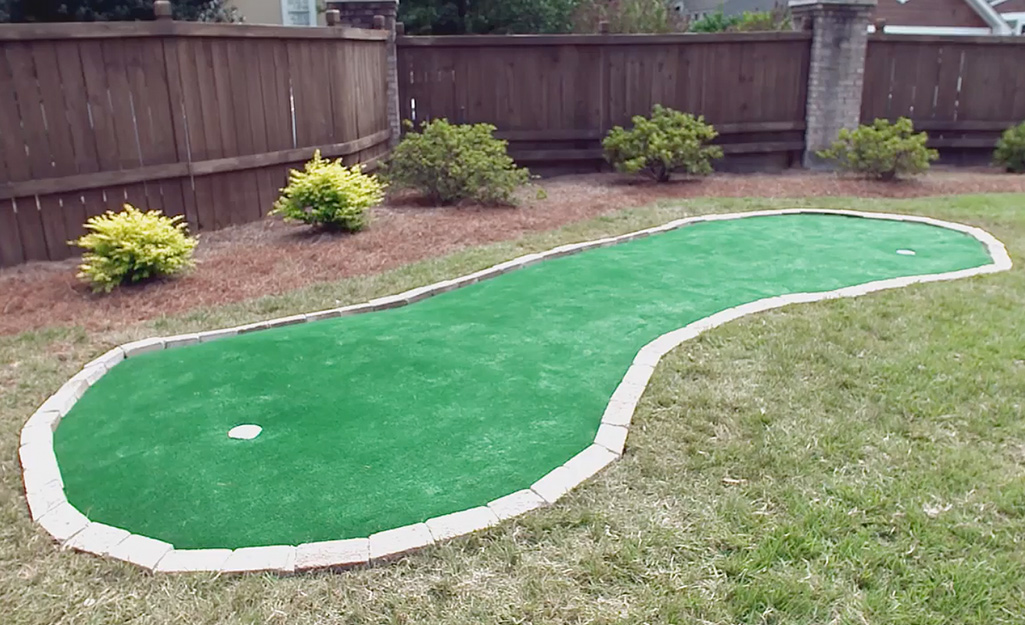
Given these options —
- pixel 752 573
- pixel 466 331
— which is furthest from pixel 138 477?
pixel 752 573

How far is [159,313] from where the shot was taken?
5227 millimetres

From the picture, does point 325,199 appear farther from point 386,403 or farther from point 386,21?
point 386,21

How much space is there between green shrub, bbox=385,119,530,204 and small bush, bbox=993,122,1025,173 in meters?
7.18

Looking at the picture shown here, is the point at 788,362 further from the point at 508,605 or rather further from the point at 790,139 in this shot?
the point at 790,139

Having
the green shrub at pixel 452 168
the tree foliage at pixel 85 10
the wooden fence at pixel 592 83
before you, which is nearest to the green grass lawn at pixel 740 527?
the green shrub at pixel 452 168

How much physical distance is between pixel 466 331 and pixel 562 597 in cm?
247

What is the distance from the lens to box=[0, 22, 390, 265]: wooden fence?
231 inches

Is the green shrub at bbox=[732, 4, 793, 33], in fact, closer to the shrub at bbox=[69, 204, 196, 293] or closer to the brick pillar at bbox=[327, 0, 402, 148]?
the brick pillar at bbox=[327, 0, 402, 148]

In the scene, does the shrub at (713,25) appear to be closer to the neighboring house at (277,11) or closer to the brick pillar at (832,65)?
the brick pillar at (832,65)

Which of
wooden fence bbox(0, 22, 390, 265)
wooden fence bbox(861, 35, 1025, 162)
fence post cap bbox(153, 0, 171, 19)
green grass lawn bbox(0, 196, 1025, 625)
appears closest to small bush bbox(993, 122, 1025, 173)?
wooden fence bbox(861, 35, 1025, 162)

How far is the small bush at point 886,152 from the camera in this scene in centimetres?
947

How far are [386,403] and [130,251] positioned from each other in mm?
2798

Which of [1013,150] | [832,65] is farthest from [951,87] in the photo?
[832,65]

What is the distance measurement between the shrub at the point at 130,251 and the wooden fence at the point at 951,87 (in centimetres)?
979
